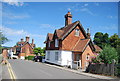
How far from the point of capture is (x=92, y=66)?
59.7ft

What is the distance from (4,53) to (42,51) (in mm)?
46068

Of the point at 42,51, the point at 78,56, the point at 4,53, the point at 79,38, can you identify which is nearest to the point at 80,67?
the point at 78,56

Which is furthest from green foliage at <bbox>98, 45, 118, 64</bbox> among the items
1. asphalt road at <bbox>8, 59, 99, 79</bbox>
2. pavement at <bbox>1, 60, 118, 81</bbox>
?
asphalt road at <bbox>8, 59, 99, 79</bbox>

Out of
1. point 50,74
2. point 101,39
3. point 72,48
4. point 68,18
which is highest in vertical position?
A: point 68,18

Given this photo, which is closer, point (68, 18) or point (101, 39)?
point (68, 18)

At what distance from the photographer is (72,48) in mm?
28562

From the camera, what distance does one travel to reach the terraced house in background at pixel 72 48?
25500mm

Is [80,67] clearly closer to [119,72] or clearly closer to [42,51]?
[119,72]

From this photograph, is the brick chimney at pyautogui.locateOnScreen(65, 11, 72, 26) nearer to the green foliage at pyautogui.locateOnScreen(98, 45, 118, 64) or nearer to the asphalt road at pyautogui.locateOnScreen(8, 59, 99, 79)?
the asphalt road at pyautogui.locateOnScreen(8, 59, 99, 79)

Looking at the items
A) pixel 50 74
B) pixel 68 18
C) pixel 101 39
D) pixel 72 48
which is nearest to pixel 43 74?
pixel 50 74

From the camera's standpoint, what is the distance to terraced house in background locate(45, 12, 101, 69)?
2550 centimetres

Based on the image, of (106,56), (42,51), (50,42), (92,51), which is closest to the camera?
(106,56)

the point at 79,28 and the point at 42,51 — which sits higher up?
the point at 79,28

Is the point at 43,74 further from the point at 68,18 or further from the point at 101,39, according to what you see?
the point at 101,39
